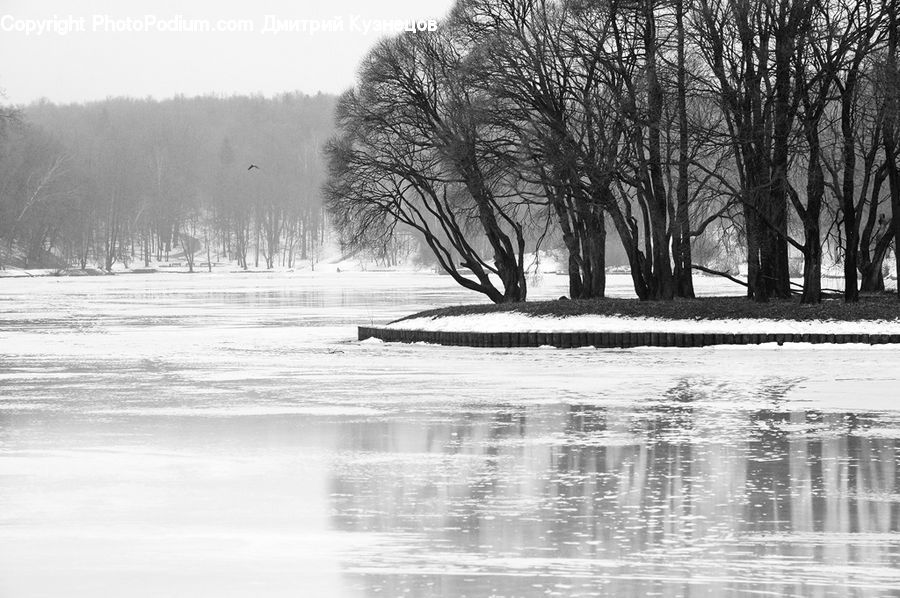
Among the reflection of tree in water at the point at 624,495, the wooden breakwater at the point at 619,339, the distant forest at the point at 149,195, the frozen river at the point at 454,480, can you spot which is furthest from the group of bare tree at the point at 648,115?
the distant forest at the point at 149,195

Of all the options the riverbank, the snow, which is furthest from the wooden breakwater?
the snow

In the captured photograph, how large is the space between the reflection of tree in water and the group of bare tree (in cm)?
1535

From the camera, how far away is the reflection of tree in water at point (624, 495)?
7512mm

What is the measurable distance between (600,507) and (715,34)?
860 inches

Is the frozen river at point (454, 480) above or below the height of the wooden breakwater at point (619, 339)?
below

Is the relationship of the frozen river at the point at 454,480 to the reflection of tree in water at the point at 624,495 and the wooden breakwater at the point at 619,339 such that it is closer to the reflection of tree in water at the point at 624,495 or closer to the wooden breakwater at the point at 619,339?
the reflection of tree in water at the point at 624,495

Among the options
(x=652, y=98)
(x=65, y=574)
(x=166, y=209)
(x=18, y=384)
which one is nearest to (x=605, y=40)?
(x=652, y=98)

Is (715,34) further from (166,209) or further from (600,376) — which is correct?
(166,209)

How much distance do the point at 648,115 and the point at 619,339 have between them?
6989 mm

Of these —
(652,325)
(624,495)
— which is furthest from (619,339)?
(624,495)

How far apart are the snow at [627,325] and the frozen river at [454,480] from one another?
3986 mm

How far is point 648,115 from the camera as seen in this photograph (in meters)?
30.5

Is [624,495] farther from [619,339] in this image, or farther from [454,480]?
[619,339]

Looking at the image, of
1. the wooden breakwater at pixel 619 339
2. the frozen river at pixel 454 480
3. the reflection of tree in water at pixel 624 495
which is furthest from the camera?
the wooden breakwater at pixel 619 339
